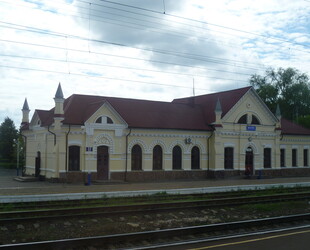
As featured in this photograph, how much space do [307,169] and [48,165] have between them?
26.3 m

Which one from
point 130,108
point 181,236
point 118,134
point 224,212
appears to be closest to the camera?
point 181,236

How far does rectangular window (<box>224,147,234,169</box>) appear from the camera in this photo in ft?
113

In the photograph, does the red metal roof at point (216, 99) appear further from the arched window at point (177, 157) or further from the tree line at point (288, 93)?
the tree line at point (288, 93)

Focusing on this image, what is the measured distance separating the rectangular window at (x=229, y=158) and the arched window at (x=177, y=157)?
4.47 meters

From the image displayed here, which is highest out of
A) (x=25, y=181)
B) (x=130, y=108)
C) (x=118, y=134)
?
(x=130, y=108)

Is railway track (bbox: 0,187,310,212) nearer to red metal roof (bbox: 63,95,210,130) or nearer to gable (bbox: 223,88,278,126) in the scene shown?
red metal roof (bbox: 63,95,210,130)

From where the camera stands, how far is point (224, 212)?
1591 centimetres

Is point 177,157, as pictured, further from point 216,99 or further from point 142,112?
point 216,99

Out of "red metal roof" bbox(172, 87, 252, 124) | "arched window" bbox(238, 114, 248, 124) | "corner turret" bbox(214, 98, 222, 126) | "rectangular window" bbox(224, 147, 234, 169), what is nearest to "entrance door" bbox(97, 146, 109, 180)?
"corner turret" bbox(214, 98, 222, 126)

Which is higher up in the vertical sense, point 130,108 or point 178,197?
point 130,108

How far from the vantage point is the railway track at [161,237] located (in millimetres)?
9211

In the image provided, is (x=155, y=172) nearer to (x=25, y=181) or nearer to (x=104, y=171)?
(x=104, y=171)

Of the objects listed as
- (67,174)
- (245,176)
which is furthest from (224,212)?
(245,176)

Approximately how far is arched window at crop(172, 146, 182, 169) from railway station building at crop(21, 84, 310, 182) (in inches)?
3.3
